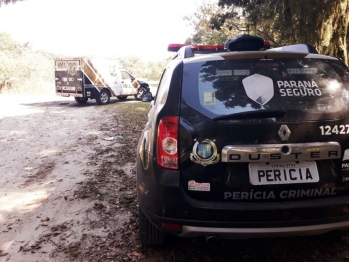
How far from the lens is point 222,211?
93.5 inches

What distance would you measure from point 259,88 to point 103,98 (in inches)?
606

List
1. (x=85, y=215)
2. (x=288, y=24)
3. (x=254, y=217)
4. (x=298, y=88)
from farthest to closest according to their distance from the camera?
(x=288, y=24), (x=85, y=215), (x=298, y=88), (x=254, y=217)

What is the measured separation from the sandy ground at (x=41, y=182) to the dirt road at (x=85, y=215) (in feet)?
0.04

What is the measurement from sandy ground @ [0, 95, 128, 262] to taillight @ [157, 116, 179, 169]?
1.55 meters

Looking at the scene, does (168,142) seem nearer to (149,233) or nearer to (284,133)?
(284,133)

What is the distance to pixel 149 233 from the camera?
302cm

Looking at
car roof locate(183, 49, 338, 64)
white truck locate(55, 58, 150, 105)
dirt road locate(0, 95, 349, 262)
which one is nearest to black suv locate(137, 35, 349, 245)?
car roof locate(183, 49, 338, 64)

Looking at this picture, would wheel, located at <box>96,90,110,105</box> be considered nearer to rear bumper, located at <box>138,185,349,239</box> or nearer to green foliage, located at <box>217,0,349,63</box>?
green foliage, located at <box>217,0,349,63</box>

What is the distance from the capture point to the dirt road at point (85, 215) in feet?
10.2

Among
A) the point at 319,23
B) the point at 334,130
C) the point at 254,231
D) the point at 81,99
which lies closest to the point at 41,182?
the point at 254,231

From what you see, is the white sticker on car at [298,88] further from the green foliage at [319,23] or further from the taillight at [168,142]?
the green foliage at [319,23]

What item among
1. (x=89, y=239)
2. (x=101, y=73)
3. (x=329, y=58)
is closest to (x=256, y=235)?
(x=329, y=58)

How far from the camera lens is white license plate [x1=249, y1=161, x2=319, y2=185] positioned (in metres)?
2.39

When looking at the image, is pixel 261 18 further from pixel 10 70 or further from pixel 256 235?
pixel 10 70
